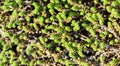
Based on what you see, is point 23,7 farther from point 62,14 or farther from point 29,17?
point 62,14

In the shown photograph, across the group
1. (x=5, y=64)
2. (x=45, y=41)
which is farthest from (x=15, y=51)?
(x=45, y=41)

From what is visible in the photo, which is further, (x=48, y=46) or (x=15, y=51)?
(x=15, y=51)

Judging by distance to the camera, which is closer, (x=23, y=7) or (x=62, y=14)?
(x=62, y=14)

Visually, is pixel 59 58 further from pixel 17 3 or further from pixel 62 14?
pixel 17 3

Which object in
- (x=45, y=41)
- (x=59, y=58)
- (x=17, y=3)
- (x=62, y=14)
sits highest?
(x=17, y=3)

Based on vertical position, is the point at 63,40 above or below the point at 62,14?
below

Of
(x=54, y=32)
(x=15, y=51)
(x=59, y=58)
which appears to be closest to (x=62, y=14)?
(x=54, y=32)
